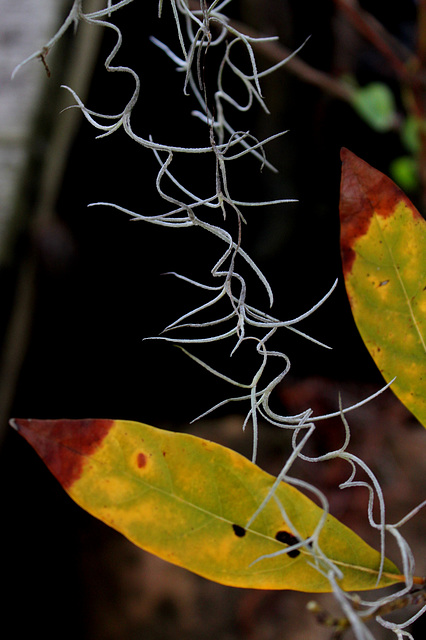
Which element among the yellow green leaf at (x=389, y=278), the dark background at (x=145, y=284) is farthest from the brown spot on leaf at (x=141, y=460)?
the dark background at (x=145, y=284)

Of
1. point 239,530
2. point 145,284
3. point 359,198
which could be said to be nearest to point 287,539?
point 239,530

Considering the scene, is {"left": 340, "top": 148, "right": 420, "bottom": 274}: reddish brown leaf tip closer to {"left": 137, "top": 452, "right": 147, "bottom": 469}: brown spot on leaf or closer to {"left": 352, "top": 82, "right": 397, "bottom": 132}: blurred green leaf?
{"left": 137, "top": 452, "right": 147, "bottom": 469}: brown spot on leaf

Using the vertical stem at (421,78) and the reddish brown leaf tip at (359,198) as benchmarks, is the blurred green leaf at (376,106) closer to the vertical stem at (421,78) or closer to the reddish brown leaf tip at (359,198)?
the vertical stem at (421,78)

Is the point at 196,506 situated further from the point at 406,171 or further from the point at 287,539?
the point at 406,171

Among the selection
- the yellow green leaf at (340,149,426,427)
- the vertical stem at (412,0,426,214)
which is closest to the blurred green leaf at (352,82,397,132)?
A: the vertical stem at (412,0,426,214)

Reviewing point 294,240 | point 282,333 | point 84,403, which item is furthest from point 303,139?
point 84,403

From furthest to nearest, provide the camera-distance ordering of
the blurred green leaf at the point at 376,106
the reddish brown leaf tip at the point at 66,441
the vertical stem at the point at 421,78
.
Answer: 1. the blurred green leaf at the point at 376,106
2. the vertical stem at the point at 421,78
3. the reddish brown leaf tip at the point at 66,441

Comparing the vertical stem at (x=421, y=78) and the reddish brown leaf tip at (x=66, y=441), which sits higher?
the vertical stem at (x=421, y=78)

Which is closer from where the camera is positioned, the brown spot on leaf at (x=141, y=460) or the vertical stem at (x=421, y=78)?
the brown spot on leaf at (x=141, y=460)

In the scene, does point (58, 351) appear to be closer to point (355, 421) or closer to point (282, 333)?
point (282, 333)
